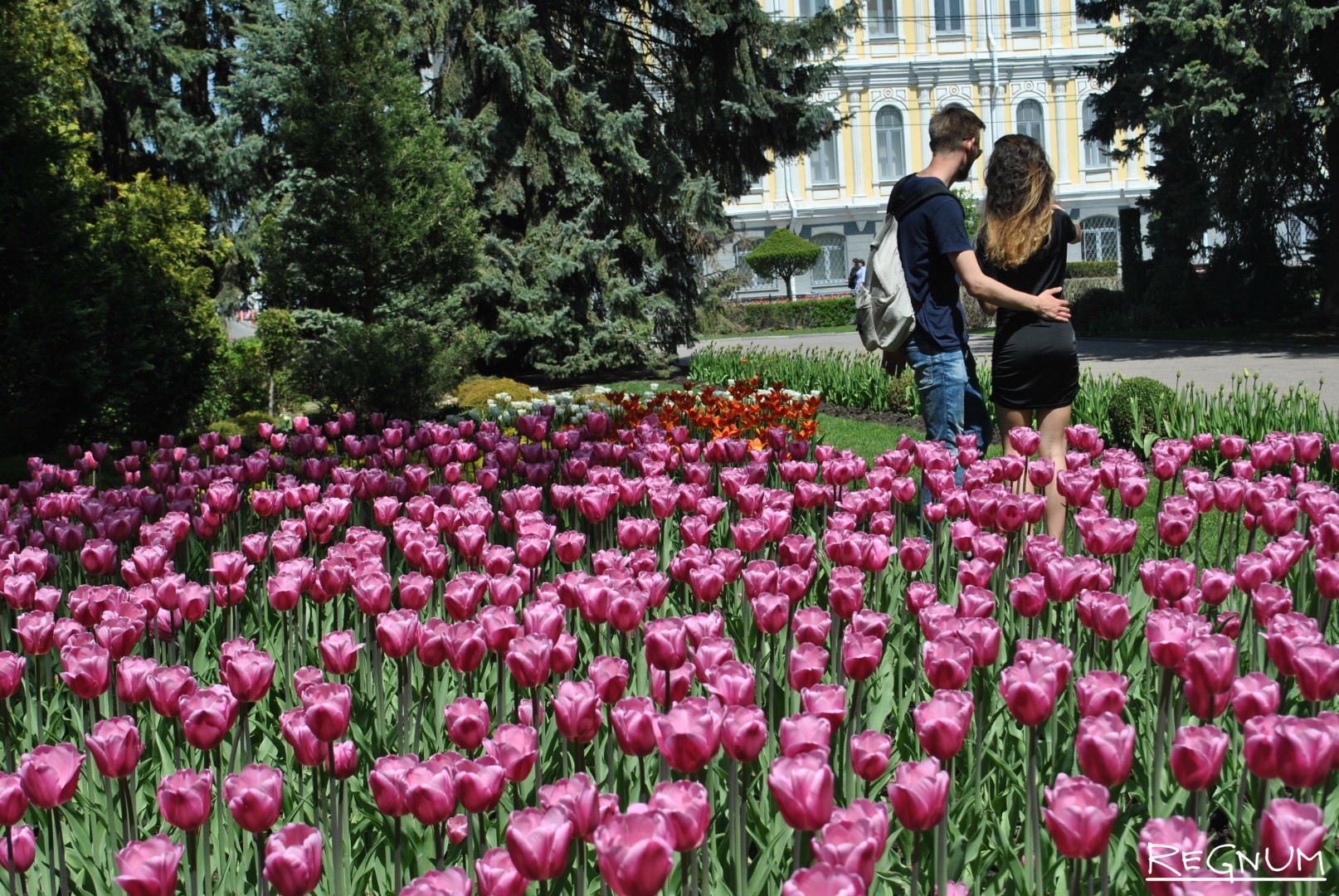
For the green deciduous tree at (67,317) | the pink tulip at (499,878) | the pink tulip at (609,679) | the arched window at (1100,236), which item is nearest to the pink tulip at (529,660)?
the pink tulip at (609,679)

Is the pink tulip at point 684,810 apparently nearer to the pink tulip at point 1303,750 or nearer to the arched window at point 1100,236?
the pink tulip at point 1303,750

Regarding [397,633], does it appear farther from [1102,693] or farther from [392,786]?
[1102,693]

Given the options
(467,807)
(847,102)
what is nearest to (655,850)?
(467,807)

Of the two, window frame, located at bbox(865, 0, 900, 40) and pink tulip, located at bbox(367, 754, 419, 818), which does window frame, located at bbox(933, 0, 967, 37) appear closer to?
window frame, located at bbox(865, 0, 900, 40)

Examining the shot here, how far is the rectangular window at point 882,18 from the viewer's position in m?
43.2

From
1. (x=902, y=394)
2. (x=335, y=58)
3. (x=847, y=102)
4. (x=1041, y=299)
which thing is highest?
(x=847, y=102)

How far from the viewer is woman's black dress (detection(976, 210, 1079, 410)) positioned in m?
4.48

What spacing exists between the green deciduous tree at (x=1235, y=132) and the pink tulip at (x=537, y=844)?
16.0 metres

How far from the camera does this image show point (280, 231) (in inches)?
608

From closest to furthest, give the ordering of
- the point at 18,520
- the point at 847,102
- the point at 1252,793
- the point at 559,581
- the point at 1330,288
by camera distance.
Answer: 1. the point at 1252,793
2. the point at 559,581
3. the point at 18,520
4. the point at 1330,288
5. the point at 847,102

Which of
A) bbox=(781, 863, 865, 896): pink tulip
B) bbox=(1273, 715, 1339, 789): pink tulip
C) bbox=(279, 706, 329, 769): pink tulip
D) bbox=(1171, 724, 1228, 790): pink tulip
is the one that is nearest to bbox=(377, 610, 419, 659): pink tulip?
bbox=(279, 706, 329, 769): pink tulip

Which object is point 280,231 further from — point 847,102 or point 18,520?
point 847,102

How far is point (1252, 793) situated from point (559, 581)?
1414 mm

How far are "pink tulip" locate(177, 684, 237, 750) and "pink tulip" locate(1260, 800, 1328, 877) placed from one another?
1.55 meters
